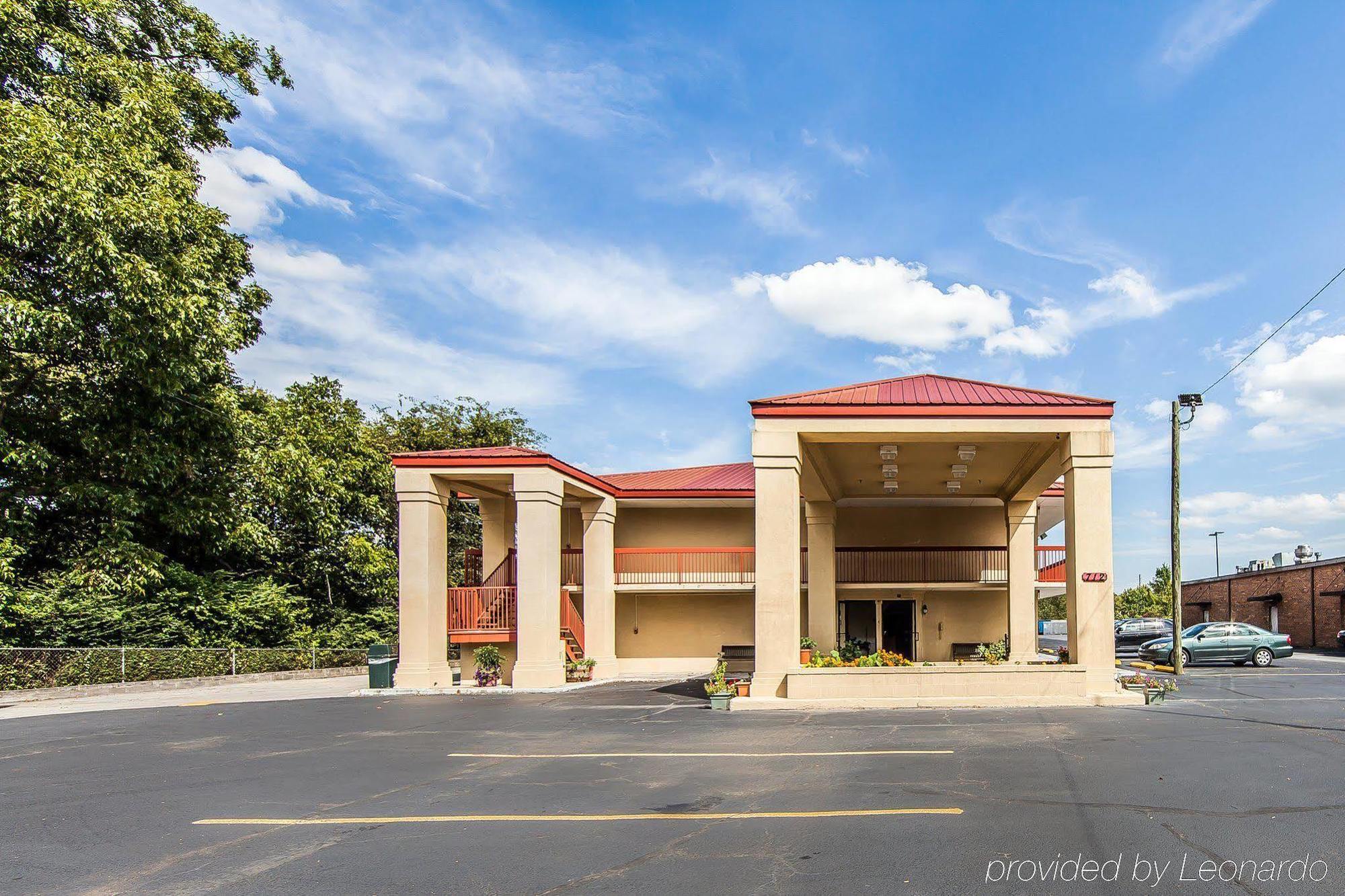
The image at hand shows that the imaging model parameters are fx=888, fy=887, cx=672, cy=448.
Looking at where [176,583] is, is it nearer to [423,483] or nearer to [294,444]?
[294,444]

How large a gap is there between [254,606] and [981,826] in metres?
25.2

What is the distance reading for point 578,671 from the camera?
2377 centimetres

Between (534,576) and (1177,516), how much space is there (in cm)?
1806

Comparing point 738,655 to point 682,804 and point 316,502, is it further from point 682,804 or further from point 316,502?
point 682,804

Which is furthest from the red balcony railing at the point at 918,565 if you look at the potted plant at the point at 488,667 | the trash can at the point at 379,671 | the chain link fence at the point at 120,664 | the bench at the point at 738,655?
the chain link fence at the point at 120,664

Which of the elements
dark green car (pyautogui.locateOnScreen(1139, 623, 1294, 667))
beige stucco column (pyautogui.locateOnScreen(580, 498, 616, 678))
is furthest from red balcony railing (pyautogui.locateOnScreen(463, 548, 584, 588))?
dark green car (pyautogui.locateOnScreen(1139, 623, 1294, 667))

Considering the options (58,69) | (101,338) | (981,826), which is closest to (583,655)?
(101,338)

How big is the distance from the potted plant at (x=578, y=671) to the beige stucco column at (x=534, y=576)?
1.35m

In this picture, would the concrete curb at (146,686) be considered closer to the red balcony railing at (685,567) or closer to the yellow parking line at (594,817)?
the red balcony railing at (685,567)

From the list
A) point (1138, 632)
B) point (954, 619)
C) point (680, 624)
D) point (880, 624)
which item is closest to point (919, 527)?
point (954, 619)

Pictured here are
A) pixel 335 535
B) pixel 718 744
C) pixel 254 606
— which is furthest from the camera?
pixel 335 535

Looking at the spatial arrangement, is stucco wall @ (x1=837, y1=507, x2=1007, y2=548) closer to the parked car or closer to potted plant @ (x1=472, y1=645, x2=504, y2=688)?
potted plant @ (x1=472, y1=645, x2=504, y2=688)

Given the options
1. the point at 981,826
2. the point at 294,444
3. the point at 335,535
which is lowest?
the point at 981,826

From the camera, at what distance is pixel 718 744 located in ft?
41.8
